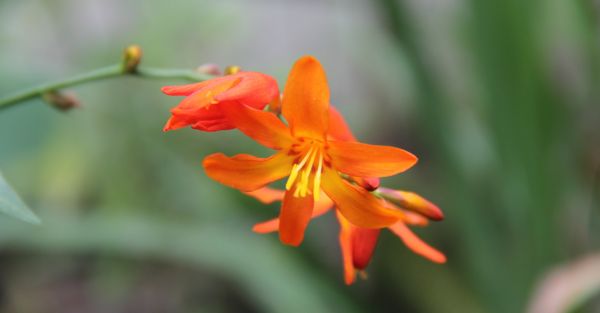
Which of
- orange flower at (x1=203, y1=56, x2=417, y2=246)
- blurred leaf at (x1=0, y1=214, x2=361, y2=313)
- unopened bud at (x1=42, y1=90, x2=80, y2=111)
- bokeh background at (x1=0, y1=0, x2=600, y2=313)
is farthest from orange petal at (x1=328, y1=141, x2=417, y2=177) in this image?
blurred leaf at (x1=0, y1=214, x2=361, y2=313)

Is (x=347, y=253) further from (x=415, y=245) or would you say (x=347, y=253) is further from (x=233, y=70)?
(x=233, y=70)

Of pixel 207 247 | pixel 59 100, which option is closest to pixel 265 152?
pixel 207 247

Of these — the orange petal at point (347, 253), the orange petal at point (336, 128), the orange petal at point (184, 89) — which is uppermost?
the orange petal at point (184, 89)

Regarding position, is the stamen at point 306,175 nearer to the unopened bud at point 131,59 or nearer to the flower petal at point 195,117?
the flower petal at point 195,117

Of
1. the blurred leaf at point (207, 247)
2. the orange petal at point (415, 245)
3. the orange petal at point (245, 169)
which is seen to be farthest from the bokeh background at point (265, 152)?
the orange petal at point (245, 169)

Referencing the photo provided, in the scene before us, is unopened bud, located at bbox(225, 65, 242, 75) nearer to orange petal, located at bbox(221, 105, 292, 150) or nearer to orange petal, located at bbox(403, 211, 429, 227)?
orange petal, located at bbox(221, 105, 292, 150)
